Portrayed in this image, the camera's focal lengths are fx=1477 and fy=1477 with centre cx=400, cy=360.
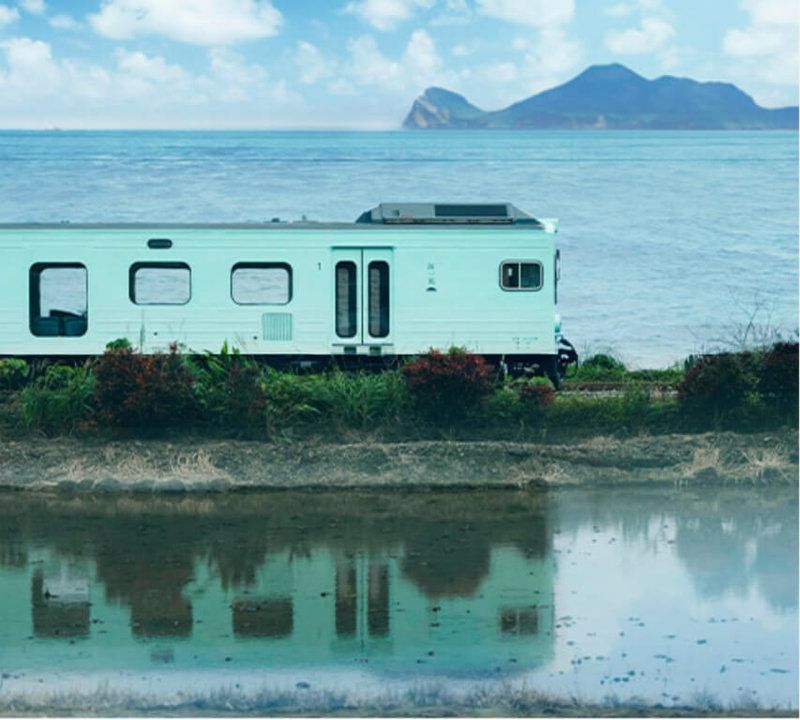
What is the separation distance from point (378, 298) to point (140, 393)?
4733 millimetres

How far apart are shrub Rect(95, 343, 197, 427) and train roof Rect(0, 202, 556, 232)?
3.73 meters

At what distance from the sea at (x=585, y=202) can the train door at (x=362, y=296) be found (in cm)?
471

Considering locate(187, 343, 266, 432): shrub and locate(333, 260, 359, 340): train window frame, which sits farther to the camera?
locate(333, 260, 359, 340): train window frame

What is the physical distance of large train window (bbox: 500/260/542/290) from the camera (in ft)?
67.4

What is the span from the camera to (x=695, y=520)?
14.8 meters

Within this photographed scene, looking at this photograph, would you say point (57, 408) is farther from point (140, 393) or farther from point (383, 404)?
point (383, 404)

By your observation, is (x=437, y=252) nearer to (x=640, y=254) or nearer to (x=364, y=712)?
(x=364, y=712)

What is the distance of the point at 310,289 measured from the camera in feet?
67.3

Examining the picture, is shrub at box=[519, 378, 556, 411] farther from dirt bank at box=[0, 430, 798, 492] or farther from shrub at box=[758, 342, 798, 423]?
shrub at box=[758, 342, 798, 423]

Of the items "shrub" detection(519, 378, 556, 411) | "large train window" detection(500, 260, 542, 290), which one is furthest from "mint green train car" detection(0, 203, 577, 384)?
"shrub" detection(519, 378, 556, 411)

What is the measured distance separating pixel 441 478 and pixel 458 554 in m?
2.73

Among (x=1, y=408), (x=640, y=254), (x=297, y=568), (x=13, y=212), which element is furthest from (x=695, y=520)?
(x=13, y=212)

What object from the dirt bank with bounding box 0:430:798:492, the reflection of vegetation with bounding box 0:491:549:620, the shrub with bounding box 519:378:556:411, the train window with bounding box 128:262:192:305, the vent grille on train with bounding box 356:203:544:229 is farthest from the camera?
the train window with bounding box 128:262:192:305

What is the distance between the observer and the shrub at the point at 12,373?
64.7 ft
